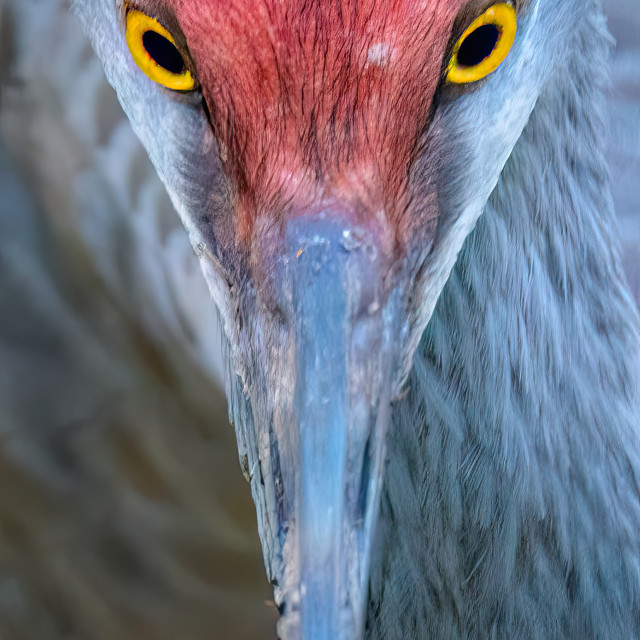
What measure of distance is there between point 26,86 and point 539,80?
6.42ft

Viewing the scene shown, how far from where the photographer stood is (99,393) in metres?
2.61

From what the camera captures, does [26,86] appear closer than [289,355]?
No

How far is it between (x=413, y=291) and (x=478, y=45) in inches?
9.4

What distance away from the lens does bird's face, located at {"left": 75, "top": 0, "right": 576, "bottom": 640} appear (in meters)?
0.75

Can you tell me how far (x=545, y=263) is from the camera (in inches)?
42.3

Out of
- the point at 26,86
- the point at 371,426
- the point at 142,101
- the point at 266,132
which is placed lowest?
the point at 371,426

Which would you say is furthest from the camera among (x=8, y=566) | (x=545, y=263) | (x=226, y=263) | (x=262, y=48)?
(x=8, y=566)

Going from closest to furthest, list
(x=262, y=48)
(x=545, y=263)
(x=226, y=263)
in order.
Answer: (x=262, y=48) → (x=226, y=263) → (x=545, y=263)

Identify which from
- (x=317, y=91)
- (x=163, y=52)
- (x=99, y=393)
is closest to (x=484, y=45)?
(x=317, y=91)

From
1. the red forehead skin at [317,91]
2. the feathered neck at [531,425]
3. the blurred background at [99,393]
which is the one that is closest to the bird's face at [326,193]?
the red forehead skin at [317,91]

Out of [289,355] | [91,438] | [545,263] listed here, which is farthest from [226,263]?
[91,438]

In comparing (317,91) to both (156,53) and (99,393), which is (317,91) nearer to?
(156,53)

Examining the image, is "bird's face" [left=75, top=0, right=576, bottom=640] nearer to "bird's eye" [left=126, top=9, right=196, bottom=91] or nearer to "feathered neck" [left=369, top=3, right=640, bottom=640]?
"bird's eye" [left=126, top=9, right=196, bottom=91]

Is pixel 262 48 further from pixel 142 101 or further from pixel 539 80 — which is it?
pixel 539 80
